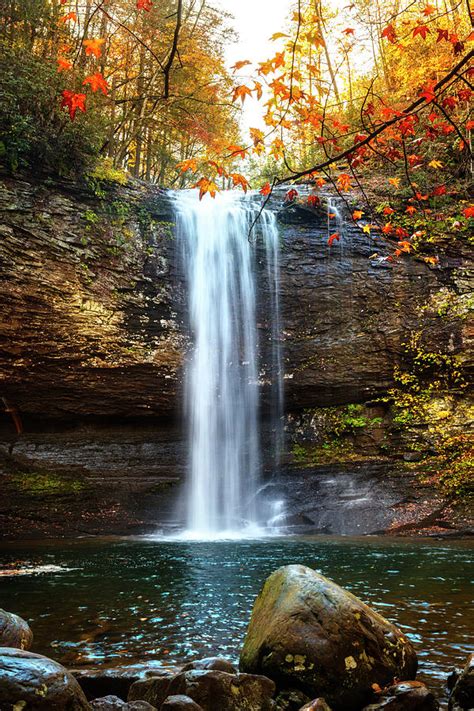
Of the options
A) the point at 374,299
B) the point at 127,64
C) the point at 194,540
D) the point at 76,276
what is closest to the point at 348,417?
the point at 374,299

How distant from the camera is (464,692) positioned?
289 cm

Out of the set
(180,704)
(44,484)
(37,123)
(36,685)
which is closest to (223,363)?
(44,484)

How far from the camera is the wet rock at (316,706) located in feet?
9.10

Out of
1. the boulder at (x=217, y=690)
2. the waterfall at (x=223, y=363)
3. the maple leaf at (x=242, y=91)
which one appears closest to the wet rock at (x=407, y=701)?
the boulder at (x=217, y=690)

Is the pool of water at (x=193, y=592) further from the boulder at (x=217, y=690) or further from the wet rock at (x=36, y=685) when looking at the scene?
the wet rock at (x=36, y=685)

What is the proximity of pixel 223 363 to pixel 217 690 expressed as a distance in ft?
33.8

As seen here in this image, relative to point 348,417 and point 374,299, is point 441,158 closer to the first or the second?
point 374,299

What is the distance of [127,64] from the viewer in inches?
631

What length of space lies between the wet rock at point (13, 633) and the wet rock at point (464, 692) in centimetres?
274

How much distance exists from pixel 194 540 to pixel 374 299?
7.09 metres

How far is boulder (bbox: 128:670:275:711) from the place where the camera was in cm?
282

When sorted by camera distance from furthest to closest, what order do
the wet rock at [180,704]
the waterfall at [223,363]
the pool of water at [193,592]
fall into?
the waterfall at [223,363], the pool of water at [193,592], the wet rock at [180,704]

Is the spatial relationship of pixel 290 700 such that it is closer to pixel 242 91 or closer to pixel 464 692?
pixel 464 692

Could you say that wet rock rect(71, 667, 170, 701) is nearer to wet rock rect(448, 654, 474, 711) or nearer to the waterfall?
wet rock rect(448, 654, 474, 711)
